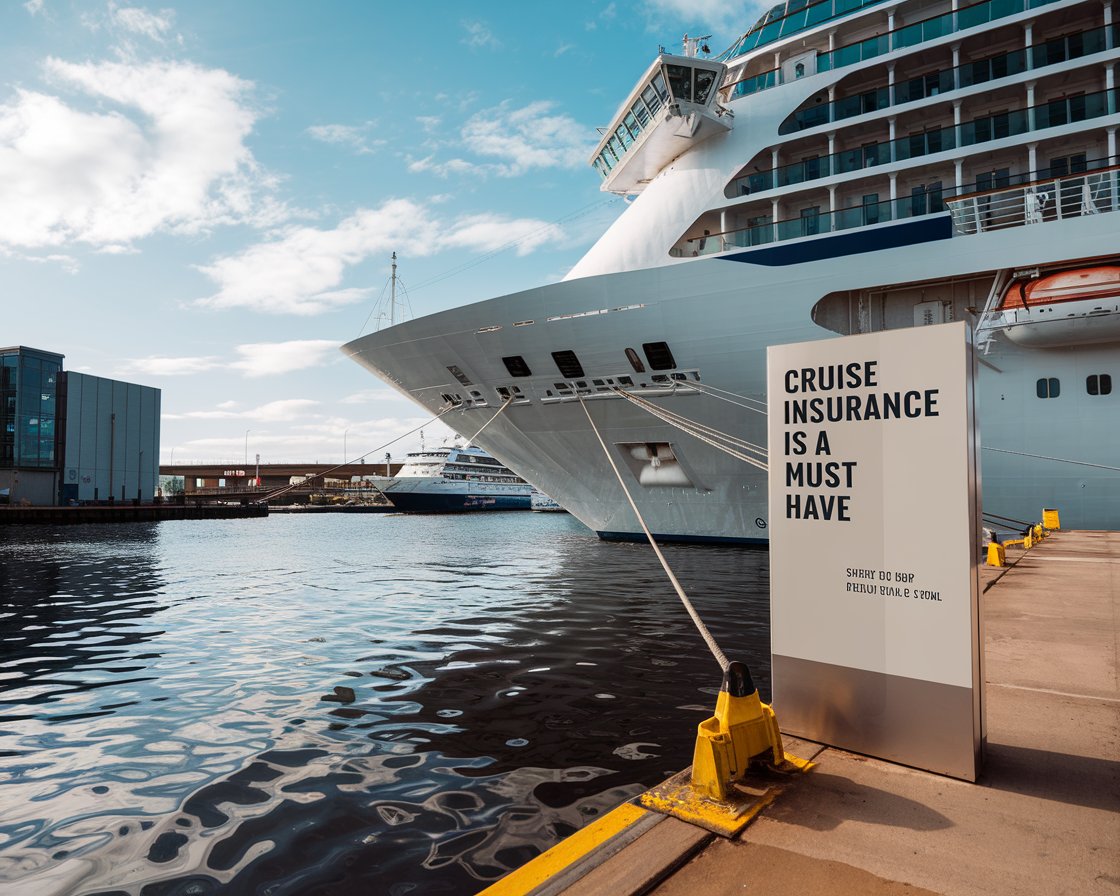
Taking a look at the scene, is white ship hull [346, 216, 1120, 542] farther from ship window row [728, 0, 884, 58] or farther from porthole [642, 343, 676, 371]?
ship window row [728, 0, 884, 58]

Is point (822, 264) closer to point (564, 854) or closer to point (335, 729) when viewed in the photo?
point (335, 729)

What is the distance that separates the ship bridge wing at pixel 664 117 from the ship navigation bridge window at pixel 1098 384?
411 inches

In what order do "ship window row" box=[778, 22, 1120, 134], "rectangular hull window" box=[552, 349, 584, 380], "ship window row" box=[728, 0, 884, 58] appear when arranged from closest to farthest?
"ship window row" box=[778, 22, 1120, 134]
"rectangular hull window" box=[552, 349, 584, 380]
"ship window row" box=[728, 0, 884, 58]

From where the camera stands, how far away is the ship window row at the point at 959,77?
15445mm

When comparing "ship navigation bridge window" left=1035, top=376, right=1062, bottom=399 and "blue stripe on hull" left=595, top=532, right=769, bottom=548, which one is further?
"blue stripe on hull" left=595, top=532, right=769, bottom=548

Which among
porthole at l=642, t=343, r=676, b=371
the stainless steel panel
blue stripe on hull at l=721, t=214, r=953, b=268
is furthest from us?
porthole at l=642, t=343, r=676, b=371

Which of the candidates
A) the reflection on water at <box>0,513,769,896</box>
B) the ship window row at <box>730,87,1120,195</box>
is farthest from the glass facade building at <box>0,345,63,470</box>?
the ship window row at <box>730,87,1120,195</box>

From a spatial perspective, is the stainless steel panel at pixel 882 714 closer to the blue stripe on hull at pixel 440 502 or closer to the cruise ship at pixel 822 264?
the cruise ship at pixel 822 264

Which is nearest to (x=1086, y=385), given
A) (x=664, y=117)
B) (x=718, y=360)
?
(x=718, y=360)

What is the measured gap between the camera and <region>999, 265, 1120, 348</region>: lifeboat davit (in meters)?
13.0

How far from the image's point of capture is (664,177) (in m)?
19.1

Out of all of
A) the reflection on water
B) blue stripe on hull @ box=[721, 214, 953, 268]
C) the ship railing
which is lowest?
the reflection on water

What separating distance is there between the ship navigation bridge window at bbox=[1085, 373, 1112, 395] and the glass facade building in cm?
6796

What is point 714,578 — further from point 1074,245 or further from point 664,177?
point 664,177
